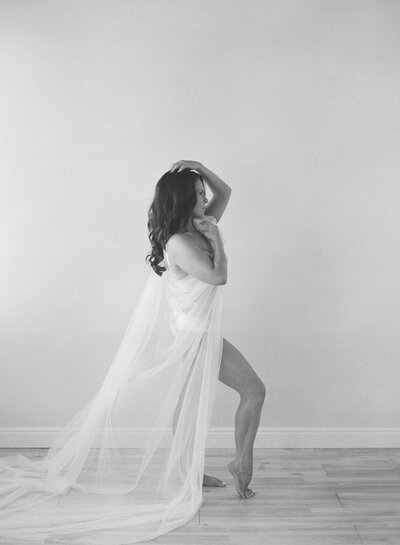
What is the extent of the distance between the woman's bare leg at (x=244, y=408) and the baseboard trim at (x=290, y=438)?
27.2 inches

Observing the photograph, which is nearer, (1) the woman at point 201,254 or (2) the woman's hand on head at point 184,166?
(1) the woman at point 201,254

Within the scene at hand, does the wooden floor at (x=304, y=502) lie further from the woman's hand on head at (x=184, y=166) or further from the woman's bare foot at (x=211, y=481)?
the woman's hand on head at (x=184, y=166)

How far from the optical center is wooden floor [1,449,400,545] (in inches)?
103

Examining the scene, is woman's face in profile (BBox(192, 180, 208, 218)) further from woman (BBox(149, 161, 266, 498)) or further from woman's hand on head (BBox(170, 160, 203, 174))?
woman's hand on head (BBox(170, 160, 203, 174))

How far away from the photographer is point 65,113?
3549 mm

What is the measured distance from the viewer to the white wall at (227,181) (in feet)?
11.6

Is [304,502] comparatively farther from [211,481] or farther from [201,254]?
[201,254]

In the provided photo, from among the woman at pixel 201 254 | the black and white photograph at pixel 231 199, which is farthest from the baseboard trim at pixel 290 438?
the woman at pixel 201 254

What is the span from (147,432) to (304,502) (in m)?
0.77

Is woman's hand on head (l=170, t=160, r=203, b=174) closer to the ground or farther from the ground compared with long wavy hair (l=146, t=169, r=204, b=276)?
farther from the ground

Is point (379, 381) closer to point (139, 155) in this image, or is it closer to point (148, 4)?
point (139, 155)

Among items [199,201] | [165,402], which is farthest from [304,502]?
[199,201]

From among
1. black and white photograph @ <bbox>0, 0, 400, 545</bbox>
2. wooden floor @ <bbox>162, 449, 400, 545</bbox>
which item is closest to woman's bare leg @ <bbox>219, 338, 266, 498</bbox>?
wooden floor @ <bbox>162, 449, 400, 545</bbox>

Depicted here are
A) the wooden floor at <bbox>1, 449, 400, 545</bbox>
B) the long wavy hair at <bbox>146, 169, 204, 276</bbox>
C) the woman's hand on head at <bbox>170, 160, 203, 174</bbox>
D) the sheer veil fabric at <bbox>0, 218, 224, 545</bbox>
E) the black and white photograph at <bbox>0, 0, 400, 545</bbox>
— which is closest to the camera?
the wooden floor at <bbox>1, 449, 400, 545</bbox>
